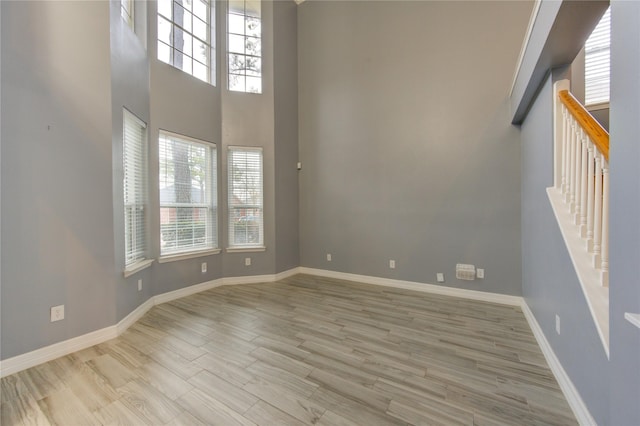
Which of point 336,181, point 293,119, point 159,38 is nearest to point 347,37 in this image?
point 293,119

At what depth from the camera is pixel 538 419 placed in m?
1.47

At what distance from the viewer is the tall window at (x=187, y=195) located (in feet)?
11.2

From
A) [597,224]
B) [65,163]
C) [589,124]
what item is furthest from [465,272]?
[65,163]

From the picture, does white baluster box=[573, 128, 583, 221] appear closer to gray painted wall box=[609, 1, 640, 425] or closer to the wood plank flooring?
gray painted wall box=[609, 1, 640, 425]

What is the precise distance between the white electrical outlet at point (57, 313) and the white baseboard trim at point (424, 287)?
125 inches

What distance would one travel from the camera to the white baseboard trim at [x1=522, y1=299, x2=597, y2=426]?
4.66 feet

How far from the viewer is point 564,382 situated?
1700 mm

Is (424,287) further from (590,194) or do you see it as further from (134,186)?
(134,186)

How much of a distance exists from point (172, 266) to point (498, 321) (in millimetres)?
4042

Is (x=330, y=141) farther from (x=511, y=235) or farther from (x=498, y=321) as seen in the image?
(x=498, y=321)

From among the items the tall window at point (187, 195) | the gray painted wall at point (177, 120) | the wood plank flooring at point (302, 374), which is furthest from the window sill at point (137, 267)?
the wood plank flooring at point (302, 374)

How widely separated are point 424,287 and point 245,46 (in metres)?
4.83

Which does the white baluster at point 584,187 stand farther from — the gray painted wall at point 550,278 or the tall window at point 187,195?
the tall window at point 187,195

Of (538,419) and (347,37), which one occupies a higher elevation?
(347,37)
